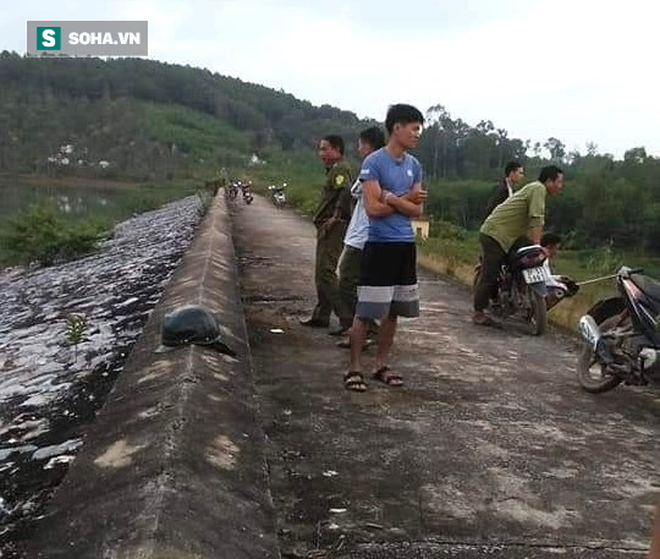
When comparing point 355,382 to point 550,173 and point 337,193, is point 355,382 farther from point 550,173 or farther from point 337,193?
point 550,173

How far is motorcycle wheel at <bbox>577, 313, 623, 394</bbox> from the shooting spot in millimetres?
4521

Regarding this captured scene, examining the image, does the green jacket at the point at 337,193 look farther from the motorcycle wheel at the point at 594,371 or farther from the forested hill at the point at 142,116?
the forested hill at the point at 142,116

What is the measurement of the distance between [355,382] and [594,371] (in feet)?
4.98

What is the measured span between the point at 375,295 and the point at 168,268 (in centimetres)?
553

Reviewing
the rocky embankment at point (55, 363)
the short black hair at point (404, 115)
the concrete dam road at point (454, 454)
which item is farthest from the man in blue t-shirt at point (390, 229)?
the rocky embankment at point (55, 363)

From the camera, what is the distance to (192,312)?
3.80 metres

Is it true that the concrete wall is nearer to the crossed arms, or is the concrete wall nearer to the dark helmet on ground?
the dark helmet on ground

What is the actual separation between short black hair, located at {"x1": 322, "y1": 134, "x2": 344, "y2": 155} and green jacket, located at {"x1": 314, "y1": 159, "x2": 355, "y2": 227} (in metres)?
0.09

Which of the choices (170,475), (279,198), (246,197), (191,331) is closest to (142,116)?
(246,197)

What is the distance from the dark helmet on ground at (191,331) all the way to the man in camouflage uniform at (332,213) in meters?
1.96

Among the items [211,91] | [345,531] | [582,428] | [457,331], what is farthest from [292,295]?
[211,91]

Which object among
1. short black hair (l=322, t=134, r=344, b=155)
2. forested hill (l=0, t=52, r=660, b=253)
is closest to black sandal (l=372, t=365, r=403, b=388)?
short black hair (l=322, t=134, r=344, b=155)

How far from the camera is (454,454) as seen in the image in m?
3.41

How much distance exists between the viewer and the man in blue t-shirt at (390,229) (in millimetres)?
4215
